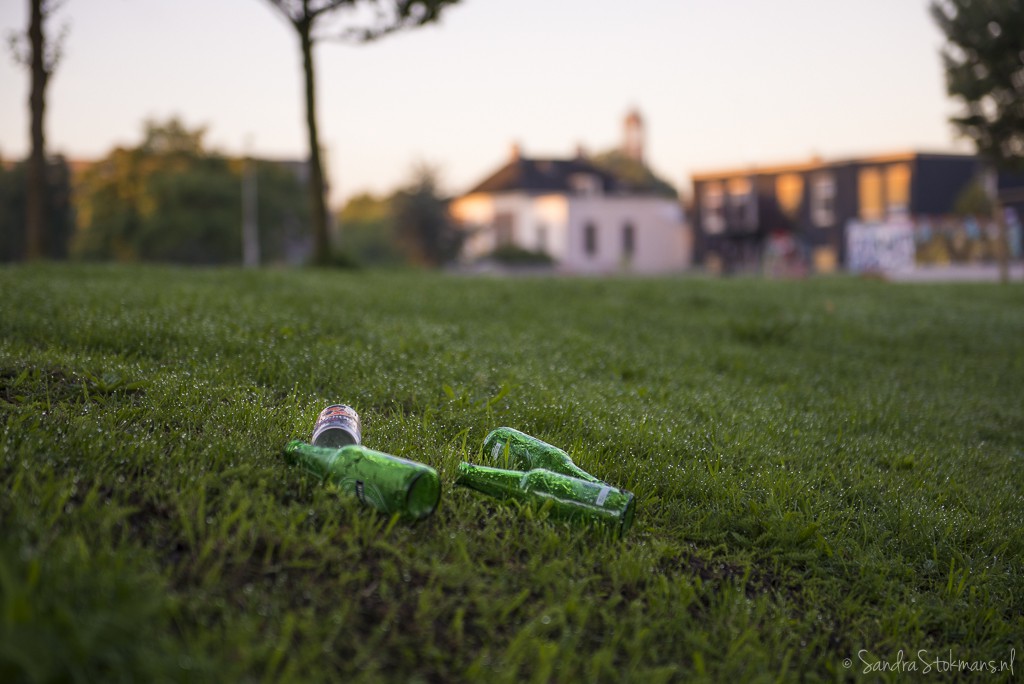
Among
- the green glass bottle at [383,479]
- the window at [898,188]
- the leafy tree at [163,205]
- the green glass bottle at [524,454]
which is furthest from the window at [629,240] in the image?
the green glass bottle at [383,479]

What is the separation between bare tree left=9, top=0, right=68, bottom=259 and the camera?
42.2 ft

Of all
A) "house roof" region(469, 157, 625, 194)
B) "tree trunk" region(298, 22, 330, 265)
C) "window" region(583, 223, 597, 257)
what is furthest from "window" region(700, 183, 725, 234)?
"tree trunk" region(298, 22, 330, 265)

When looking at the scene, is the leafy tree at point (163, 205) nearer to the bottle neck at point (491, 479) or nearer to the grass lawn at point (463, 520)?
the grass lawn at point (463, 520)

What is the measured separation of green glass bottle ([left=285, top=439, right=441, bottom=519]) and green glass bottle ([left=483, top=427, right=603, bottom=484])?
0.67 m

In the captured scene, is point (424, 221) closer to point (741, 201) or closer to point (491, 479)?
point (741, 201)

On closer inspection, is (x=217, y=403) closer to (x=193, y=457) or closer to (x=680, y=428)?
(x=193, y=457)

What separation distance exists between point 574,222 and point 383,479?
5074cm

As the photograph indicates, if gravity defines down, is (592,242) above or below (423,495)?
above

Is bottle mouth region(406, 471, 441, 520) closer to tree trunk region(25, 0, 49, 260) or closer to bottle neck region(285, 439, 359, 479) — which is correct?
bottle neck region(285, 439, 359, 479)

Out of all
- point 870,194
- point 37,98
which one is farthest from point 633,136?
point 37,98

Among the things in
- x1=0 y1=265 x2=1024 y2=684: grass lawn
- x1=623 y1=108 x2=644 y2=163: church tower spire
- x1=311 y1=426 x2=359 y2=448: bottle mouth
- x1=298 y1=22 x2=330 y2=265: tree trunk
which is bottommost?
x1=0 y1=265 x2=1024 y2=684: grass lawn

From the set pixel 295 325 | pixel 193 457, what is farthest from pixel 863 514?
pixel 295 325

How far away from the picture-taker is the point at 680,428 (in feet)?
15.2

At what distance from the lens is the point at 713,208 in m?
54.7
